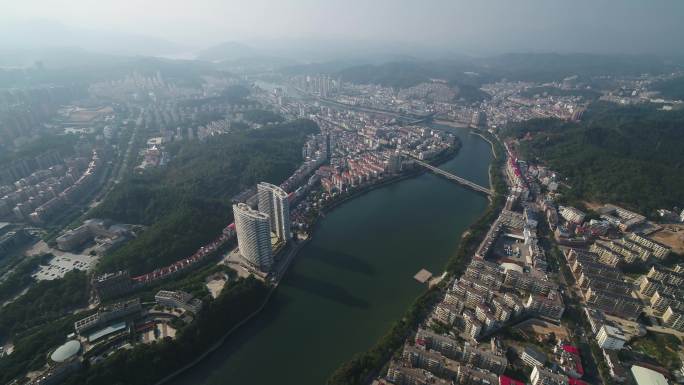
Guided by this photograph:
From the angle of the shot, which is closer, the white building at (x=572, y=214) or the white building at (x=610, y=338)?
the white building at (x=610, y=338)

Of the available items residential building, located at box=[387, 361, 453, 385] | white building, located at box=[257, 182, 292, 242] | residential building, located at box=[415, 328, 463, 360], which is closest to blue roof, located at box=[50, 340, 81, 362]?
white building, located at box=[257, 182, 292, 242]

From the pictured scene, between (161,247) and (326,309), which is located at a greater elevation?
(161,247)

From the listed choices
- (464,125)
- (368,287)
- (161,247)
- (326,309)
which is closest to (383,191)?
(368,287)

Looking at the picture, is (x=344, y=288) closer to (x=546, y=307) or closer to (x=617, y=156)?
(x=546, y=307)

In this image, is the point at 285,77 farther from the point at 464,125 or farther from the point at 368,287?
the point at 368,287

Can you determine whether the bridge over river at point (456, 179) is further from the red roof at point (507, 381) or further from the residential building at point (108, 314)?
the residential building at point (108, 314)

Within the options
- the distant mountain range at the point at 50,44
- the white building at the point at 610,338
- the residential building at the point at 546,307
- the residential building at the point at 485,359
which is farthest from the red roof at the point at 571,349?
the distant mountain range at the point at 50,44
